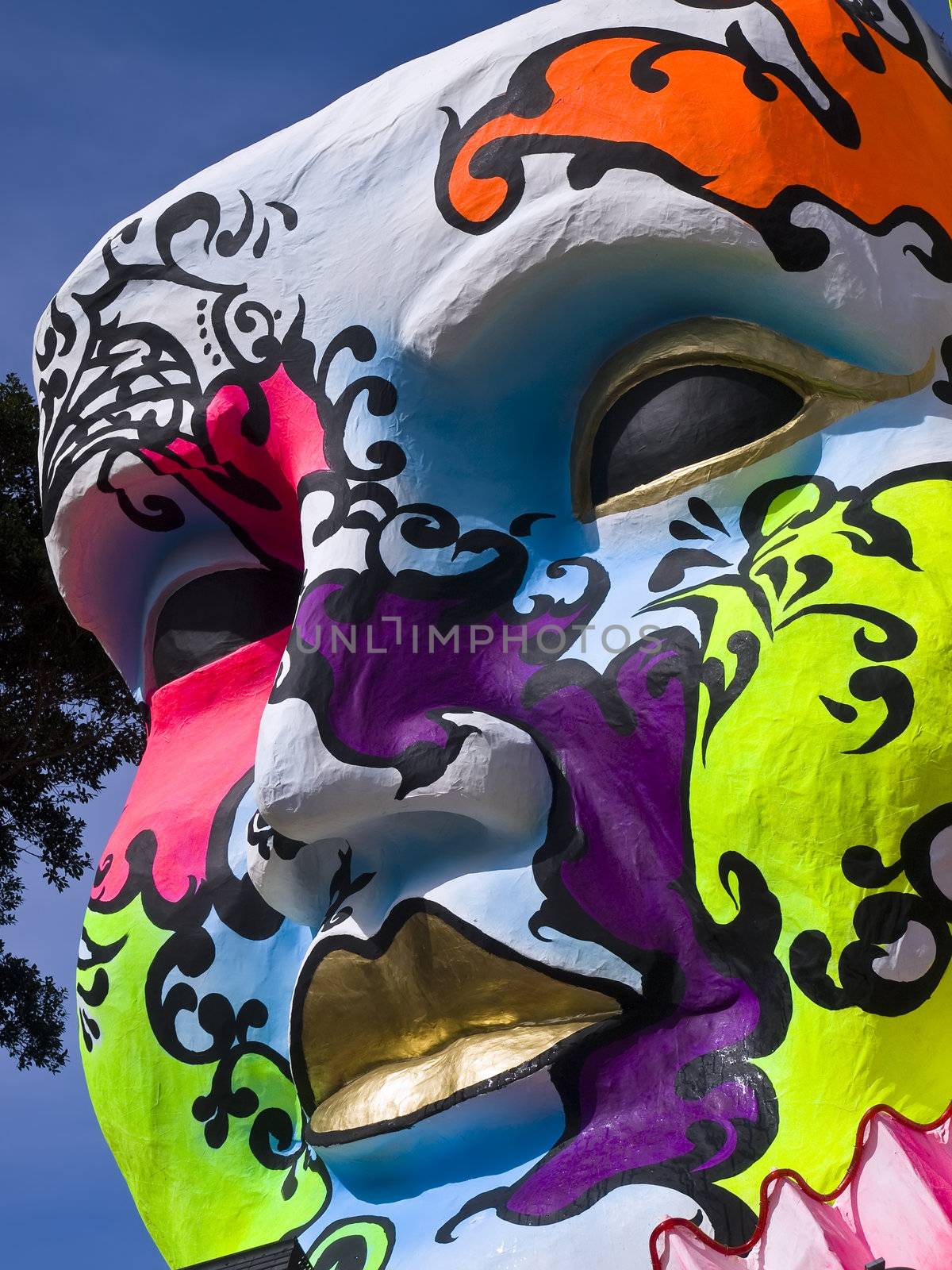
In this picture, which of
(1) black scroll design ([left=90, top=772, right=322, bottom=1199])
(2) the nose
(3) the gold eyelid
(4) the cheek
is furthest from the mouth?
(3) the gold eyelid

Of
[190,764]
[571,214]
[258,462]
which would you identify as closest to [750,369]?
[571,214]

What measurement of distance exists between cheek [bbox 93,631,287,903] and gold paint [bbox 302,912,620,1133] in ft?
1.95

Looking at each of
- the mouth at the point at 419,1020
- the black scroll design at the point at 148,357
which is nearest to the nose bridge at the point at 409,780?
the mouth at the point at 419,1020

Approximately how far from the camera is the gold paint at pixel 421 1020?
9.02 ft

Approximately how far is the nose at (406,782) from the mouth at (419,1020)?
0.17 metres

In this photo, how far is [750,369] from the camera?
116 inches

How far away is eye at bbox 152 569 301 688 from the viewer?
367cm

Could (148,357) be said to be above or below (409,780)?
above

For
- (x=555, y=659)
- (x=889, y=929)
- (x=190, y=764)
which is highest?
(x=190, y=764)

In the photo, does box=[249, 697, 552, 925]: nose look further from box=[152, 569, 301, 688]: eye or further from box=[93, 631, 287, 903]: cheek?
box=[152, 569, 301, 688]: eye

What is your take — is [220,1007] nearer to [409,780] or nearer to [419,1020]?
[419,1020]

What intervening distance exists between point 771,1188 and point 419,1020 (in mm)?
736

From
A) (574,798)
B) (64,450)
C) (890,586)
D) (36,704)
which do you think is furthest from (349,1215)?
(36,704)

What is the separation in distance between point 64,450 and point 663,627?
1559mm
